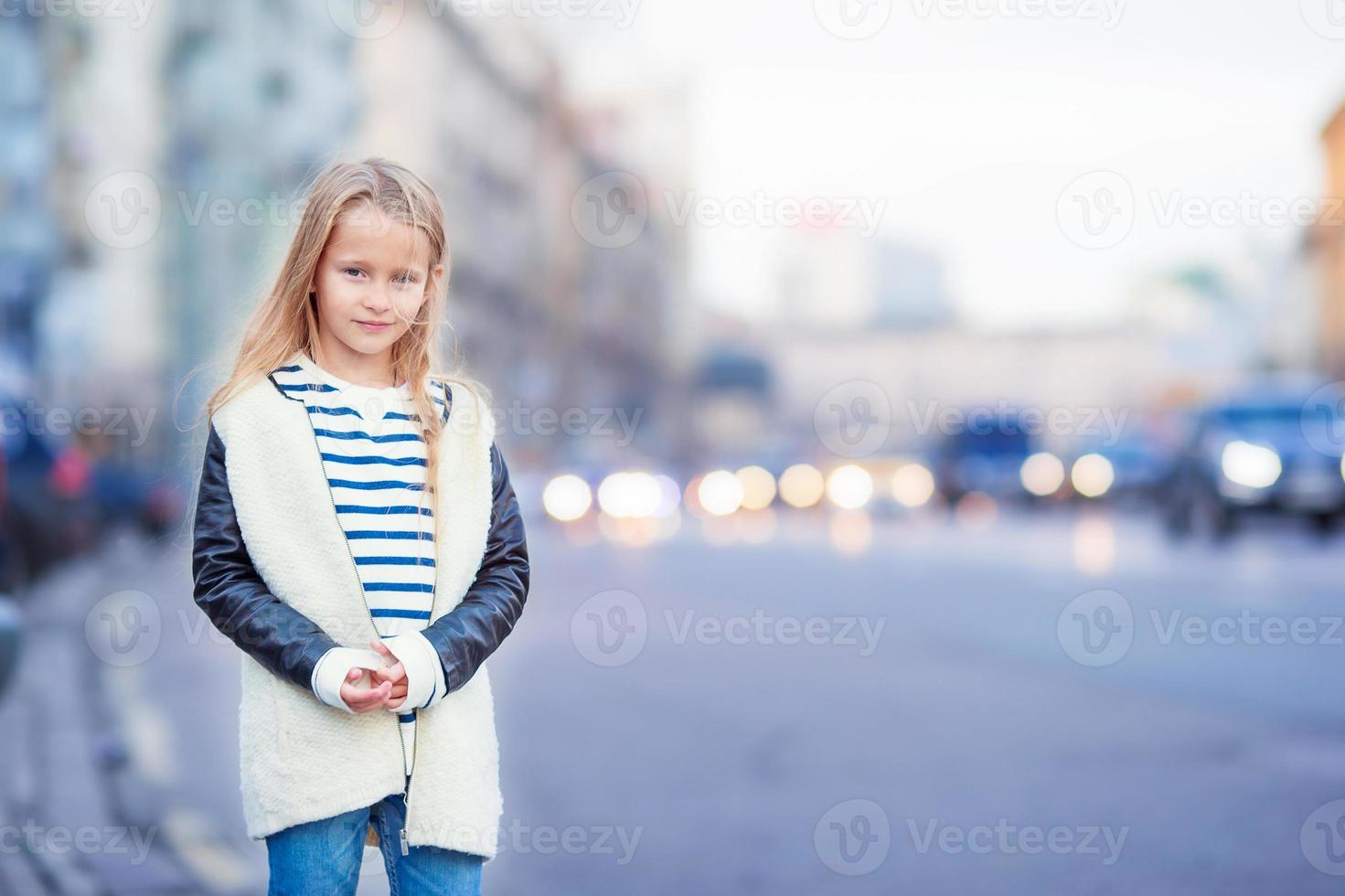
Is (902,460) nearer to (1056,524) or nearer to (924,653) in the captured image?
(1056,524)

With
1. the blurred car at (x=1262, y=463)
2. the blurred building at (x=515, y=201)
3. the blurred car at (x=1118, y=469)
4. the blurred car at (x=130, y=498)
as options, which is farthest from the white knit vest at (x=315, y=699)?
the blurred building at (x=515, y=201)

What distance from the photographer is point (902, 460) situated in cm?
3378

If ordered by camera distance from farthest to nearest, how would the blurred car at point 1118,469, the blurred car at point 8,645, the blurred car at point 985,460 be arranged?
the blurred car at point 1118,469 → the blurred car at point 985,460 → the blurred car at point 8,645

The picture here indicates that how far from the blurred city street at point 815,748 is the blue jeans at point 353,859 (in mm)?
544

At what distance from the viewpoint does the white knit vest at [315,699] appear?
2516mm

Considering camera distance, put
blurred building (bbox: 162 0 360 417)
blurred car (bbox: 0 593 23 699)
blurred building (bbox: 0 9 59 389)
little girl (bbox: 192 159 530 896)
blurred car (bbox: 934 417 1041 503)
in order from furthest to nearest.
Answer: blurred building (bbox: 162 0 360 417), blurred car (bbox: 934 417 1041 503), blurred building (bbox: 0 9 59 389), blurred car (bbox: 0 593 23 699), little girl (bbox: 192 159 530 896)

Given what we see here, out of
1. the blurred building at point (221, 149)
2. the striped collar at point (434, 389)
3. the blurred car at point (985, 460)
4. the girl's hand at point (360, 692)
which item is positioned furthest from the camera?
the blurred building at point (221, 149)

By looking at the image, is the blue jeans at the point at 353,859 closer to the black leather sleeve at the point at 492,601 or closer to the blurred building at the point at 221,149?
the black leather sleeve at the point at 492,601

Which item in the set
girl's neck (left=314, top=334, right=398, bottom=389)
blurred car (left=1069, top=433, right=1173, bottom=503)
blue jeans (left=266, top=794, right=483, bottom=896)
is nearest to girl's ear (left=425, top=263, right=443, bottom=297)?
girl's neck (left=314, top=334, right=398, bottom=389)

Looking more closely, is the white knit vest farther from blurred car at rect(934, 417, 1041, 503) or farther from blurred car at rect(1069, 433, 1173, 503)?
blurred car at rect(934, 417, 1041, 503)

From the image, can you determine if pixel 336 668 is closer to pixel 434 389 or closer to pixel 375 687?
pixel 375 687

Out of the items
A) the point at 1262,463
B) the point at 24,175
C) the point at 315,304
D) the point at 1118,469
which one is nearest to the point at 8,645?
the point at 315,304

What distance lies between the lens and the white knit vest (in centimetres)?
252

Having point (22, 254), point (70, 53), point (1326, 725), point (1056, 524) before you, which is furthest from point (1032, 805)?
point (70, 53)
